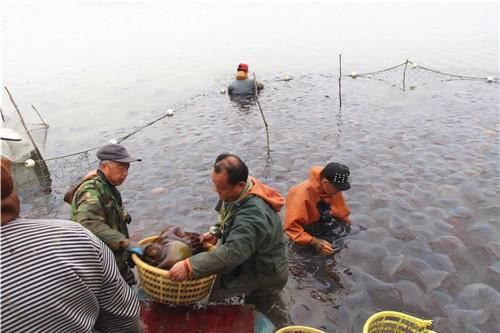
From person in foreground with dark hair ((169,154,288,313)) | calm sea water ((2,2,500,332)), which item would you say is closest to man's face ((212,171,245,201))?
person in foreground with dark hair ((169,154,288,313))

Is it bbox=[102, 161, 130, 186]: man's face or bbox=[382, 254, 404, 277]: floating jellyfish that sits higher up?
bbox=[102, 161, 130, 186]: man's face

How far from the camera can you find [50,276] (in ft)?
7.19

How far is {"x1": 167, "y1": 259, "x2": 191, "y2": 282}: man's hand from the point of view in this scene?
3943 mm

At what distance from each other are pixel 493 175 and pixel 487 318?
5071 mm

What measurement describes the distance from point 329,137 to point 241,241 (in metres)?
8.53

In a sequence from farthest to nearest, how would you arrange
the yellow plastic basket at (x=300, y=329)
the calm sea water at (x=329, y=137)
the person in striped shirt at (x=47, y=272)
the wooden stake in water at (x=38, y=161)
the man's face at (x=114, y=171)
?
the wooden stake in water at (x=38, y=161) → the calm sea water at (x=329, y=137) → the man's face at (x=114, y=171) → the yellow plastic basket at (x=300, y=329) → the person in striped shirt at (x=47, y=272)

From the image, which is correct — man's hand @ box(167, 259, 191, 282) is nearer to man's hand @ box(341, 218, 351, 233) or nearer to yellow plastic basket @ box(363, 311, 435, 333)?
yellow plastic basket @ box(363, 311, 435, 333)

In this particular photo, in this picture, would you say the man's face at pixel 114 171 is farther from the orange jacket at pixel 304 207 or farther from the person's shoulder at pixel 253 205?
the orange jacket at pixel 304 207

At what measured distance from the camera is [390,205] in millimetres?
7969

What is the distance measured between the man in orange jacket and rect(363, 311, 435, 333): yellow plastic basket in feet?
5.77

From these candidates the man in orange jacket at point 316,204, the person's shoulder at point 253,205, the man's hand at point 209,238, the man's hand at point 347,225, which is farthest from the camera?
the man's hand at point 347,225

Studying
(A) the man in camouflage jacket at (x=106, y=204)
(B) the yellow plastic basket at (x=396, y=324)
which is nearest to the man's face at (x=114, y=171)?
(A) the man in camouflage jacket at (x=106, y=204)

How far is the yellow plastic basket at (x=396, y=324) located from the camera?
411 centimetres

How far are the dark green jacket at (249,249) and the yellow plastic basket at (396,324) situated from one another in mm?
Result: 1212
